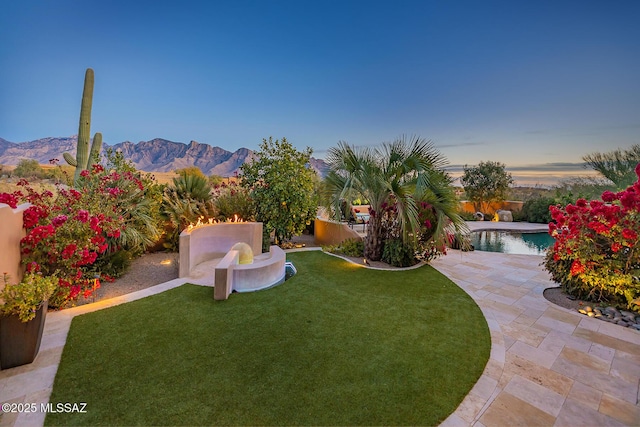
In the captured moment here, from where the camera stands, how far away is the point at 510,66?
1075 cm

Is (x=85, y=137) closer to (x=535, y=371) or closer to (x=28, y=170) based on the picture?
(x=28, y=170)

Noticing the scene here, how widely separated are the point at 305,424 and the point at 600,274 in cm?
612

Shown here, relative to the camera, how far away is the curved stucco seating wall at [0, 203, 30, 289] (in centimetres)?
337

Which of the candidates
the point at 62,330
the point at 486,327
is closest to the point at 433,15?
the point at 486,327

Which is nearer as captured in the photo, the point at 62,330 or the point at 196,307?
the point at 62,330

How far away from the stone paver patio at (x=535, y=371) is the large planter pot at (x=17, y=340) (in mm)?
100

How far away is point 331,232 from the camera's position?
33.7 feet

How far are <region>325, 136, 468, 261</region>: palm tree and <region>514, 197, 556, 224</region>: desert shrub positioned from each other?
15.6 m

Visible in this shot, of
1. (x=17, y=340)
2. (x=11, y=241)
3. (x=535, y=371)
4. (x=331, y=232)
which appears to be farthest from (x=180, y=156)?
(x=535, y=371)

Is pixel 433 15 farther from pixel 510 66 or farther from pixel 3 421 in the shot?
pixel 3 421

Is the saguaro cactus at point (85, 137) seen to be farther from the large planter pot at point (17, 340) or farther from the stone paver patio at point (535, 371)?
the large planter pot at point (17, 340)

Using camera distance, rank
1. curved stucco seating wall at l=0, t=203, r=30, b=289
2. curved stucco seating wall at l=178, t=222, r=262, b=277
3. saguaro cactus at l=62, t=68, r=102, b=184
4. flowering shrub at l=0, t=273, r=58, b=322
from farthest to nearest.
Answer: saguaro cactus at l=62, t=68, r=102, b=184, curved stucco seating wall at l=178, t=222, r=262, b=277, curved stucco seating wall at l=0, t=203, r=30, b=289, flowering shrub at l=0, t=273, r=58, b=322

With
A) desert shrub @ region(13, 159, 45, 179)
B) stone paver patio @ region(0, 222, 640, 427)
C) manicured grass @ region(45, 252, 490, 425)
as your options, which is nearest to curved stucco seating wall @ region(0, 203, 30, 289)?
stone paver patio @ region(0, 222, 640, 427)

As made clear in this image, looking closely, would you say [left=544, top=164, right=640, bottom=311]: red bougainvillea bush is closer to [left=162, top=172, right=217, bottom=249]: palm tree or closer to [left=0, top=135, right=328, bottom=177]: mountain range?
[left=162, top=172, right=217, bottom=249]: palm tree
